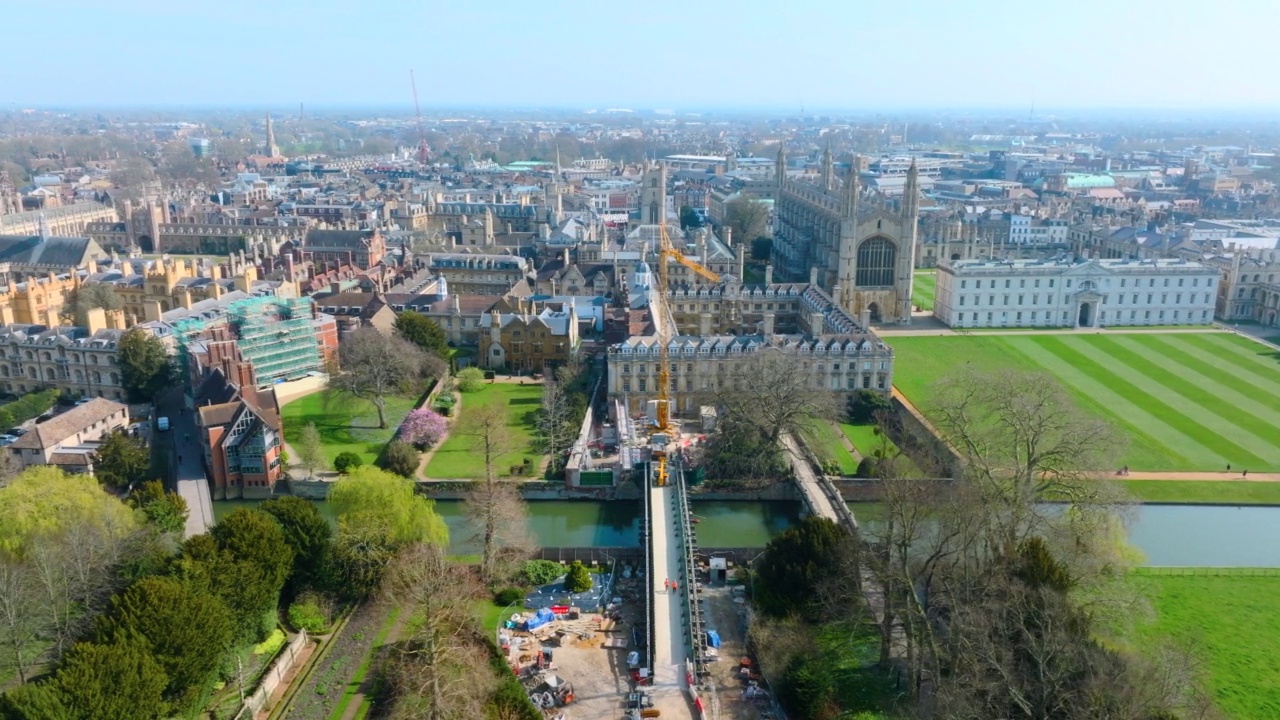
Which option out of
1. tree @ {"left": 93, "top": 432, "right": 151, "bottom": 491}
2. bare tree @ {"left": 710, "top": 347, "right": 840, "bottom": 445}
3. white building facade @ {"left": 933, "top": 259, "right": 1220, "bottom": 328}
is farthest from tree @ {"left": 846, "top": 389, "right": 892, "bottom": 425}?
tree @ {"left": 93, "top": 432, "right": 151, "bottom": 491}

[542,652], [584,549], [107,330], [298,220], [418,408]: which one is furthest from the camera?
[298,220]

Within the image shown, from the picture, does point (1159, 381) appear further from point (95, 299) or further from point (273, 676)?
point (95, 299)

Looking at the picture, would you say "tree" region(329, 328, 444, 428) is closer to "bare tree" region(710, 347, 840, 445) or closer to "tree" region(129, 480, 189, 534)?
"tree" region(129, 480, 189, 534)

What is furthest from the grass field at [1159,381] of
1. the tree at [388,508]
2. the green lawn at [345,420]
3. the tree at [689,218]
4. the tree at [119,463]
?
the tree at [689,218]

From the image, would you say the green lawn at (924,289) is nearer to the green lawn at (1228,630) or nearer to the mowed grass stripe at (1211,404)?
the mowed grass stripe at (1211,404)

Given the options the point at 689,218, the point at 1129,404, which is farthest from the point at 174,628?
the point at 689,218

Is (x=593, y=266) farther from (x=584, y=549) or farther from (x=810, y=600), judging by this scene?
(x=810, y=600)

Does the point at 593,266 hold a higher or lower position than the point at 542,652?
higher

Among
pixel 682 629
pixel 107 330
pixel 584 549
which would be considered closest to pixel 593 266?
pixel 107 330
